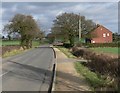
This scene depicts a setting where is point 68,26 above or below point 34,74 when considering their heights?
above

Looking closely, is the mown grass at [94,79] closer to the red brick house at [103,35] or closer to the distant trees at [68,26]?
the distant trees at [68,26]

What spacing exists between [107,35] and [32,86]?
10600 cm

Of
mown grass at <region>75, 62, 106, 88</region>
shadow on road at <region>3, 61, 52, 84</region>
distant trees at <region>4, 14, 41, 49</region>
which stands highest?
distant trees at <region>4, 14, 41, 49</region>

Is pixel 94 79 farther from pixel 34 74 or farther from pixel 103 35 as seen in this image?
pixel 103 35

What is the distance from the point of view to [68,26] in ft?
320

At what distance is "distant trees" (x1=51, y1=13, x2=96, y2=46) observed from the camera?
9738 cm

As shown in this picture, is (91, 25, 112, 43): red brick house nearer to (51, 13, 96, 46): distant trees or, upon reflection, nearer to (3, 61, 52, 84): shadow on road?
(51, 13, 96, 46): distant trees

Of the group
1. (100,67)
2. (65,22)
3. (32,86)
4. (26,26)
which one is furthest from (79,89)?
(65,22)

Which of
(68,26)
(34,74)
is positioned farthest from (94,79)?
(68,26)

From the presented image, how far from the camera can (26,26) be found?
90.1 m

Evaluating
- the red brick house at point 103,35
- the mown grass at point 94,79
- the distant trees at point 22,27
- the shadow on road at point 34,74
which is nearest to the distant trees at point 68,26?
the distant trees at point 22,27

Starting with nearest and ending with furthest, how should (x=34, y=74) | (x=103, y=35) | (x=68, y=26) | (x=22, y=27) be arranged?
(x=34, y=74) → (x=22, y=27) → (x=68, y=26) → (x=103, y=35)

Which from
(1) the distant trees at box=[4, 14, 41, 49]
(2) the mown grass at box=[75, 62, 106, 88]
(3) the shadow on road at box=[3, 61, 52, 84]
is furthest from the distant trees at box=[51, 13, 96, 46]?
(2) the mown grass at box=[75, 62, 106, 88]

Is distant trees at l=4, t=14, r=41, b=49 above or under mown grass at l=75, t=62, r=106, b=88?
above
